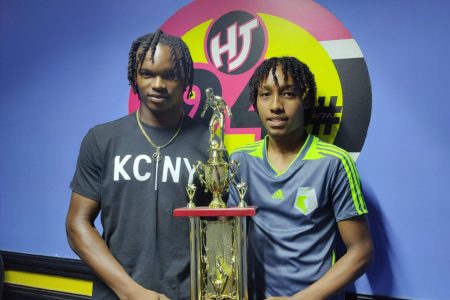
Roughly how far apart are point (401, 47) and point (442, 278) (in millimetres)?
692

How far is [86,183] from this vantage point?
140cm

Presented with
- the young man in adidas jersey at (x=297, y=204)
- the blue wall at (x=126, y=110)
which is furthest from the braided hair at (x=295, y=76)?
the blue wall at (x=126, y=110)

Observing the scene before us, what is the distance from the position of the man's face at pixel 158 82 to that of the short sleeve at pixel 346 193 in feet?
1.78

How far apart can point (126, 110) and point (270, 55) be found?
2.11ft

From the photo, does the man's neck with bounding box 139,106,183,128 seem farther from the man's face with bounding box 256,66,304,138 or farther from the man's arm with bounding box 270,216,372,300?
the man's arm with bounding box 270,216,372,300

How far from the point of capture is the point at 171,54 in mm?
1425

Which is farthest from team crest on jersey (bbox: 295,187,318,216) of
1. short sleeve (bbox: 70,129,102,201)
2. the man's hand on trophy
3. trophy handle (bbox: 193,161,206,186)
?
short sleeve (bbox: 70,129,102,201)

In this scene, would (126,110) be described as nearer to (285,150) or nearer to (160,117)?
(160,117)

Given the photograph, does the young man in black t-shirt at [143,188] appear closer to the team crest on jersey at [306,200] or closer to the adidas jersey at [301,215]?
the adidas jersey at [301,215]

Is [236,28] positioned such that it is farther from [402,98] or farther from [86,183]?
[86,183]

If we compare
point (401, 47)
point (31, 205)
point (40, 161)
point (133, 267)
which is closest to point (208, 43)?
point (401, 47)

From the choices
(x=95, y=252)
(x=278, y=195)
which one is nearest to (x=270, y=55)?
(x=278, y=195)

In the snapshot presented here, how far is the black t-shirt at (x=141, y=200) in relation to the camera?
1.36 meters

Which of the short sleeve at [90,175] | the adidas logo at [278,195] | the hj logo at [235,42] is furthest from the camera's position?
the hj logo at [235,42]
